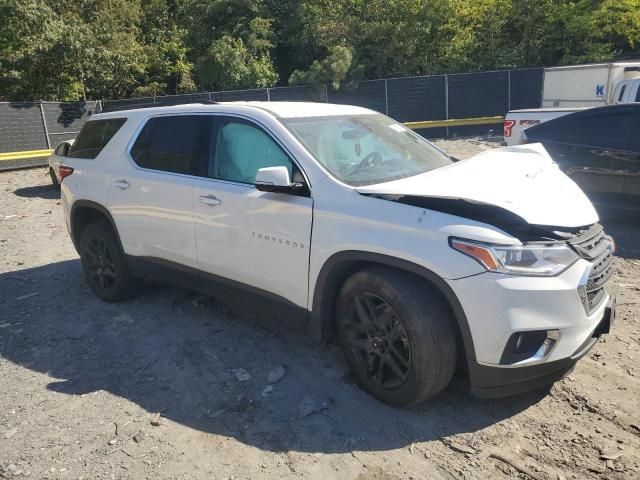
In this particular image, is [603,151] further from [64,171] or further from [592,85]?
[592,85]

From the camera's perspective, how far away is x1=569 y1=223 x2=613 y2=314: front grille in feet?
Answer: 9.59

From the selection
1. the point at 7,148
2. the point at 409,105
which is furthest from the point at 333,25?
the point at 7,148

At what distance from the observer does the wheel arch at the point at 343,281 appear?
2855mm

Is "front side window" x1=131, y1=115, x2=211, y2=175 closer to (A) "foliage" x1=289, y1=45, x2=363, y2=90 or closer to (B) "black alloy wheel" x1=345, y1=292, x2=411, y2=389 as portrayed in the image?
(B) "black alloy wheel" x1=345, y1=292, x2=411, y2=389

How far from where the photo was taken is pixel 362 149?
3795 millimetres

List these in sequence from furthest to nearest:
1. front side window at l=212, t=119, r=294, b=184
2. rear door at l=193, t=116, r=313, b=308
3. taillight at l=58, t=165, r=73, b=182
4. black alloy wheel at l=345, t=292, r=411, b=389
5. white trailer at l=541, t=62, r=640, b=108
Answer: white trailer at l=541, t=62, r=640, b=108, taillight at l=58, t=165, r=73, b=182, front side window at l=212, t=119, r=294, b=184, rear door at l=193, t=116, r=313, b=308, black alloy wheel at l=345, t=292, r=411, b=389

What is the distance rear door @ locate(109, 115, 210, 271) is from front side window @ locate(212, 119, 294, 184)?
202 millimetres

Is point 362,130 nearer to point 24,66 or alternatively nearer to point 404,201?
point 404,201

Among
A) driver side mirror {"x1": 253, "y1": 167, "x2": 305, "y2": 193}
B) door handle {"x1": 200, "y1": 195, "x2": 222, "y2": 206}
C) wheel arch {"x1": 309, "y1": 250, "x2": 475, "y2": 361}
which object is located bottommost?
wheel arch {"x1": 309, "y1": 250, "x2": 475, "y2": 361}

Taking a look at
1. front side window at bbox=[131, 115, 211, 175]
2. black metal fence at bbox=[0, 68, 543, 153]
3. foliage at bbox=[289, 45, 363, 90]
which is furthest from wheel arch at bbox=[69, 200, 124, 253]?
foliage at bbox=[289, 45, 363, 90]

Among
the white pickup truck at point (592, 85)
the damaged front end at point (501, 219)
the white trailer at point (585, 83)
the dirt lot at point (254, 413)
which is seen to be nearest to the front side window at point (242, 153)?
the damaged front end at point (501, 219)

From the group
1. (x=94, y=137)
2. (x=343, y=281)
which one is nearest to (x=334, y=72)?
(x=94, y=137)

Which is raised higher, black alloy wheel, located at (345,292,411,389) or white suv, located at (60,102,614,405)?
white suv, located at (60,102,614,405)

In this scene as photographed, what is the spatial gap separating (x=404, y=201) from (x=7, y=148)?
15212mm
